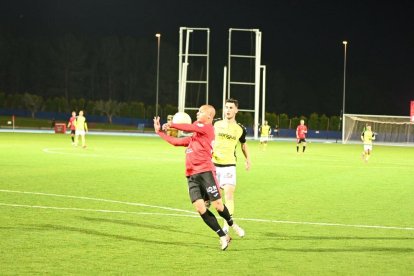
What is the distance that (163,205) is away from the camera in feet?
51.2

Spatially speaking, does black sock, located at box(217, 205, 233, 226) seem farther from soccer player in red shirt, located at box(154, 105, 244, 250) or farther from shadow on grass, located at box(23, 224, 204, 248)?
shadow on grass, located at box(23, 224, 204, 248)

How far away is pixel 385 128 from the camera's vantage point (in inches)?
2746

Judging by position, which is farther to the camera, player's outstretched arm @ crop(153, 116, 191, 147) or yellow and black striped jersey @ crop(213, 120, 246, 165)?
yellow and black striped jersey @ crop(213, 120, 246, 165)

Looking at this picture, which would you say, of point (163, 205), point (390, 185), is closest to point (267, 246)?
point (163, 205)

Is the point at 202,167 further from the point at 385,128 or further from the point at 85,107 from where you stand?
the point at 85,107

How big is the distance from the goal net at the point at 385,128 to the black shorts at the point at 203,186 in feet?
194

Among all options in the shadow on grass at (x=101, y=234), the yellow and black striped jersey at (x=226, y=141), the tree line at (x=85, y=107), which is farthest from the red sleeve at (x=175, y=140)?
the tree line at (x=85, y=107)

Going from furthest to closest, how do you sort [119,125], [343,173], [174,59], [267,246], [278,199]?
Result: [174,59], [119,125], [343,173], [278,199], [267,246]

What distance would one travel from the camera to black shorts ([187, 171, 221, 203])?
1067 centimetres

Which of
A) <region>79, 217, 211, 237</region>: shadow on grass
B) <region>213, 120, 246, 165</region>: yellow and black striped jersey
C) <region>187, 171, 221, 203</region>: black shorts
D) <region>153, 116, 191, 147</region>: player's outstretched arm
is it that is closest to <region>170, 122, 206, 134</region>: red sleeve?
<region>153, 116, 191, 147</region>: player's outstretched arm

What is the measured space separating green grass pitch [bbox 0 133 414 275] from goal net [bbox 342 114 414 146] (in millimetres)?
46188

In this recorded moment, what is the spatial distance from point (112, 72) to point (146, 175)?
356 feet

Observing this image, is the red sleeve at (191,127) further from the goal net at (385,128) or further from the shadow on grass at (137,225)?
the goal net at (385,128)

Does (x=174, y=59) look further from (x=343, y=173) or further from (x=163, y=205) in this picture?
(x=163, y=205)
